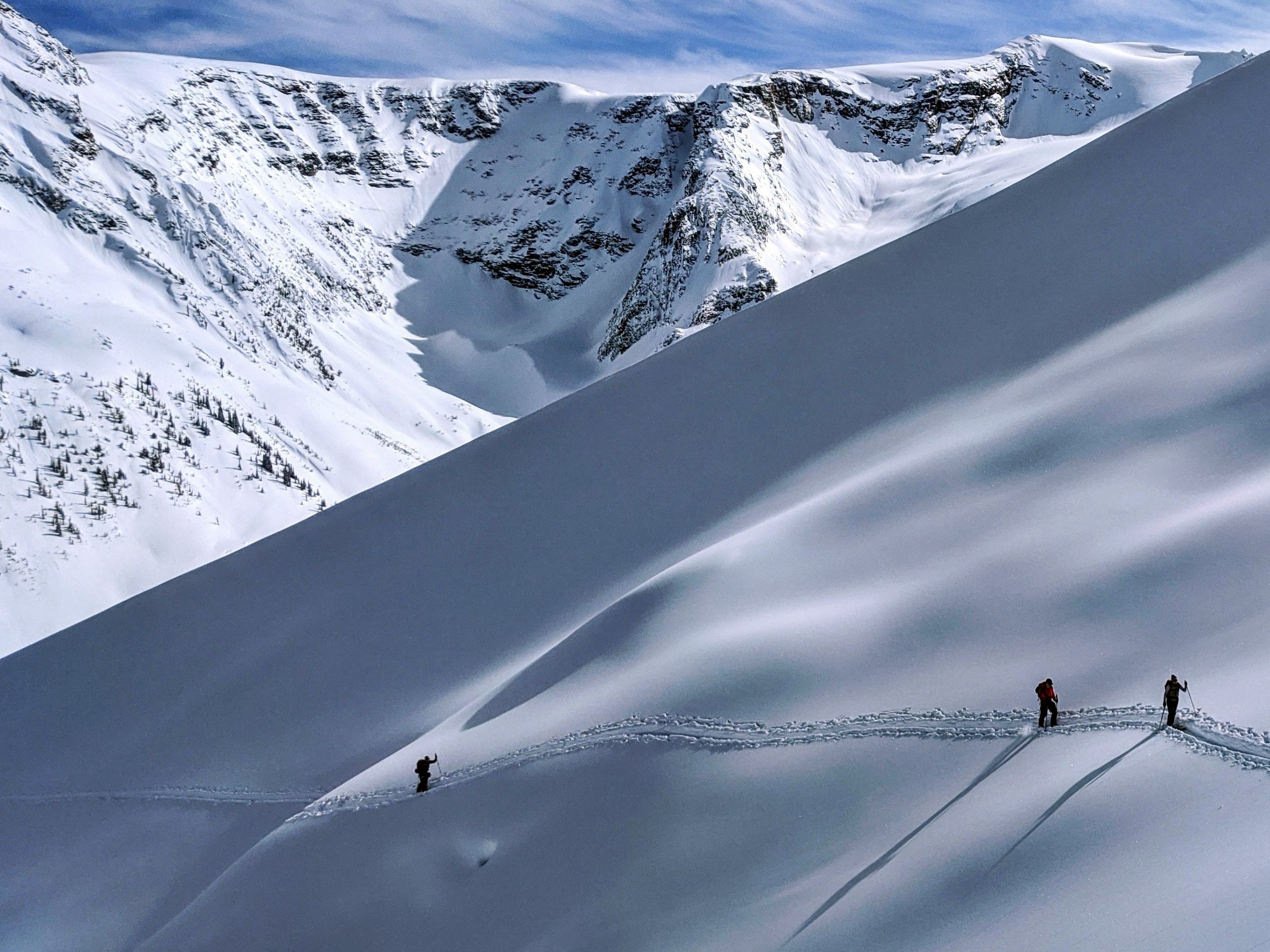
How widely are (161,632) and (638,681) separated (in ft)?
34.9

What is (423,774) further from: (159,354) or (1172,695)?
(159,354)

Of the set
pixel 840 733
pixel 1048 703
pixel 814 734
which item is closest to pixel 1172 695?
pixel 1048 703

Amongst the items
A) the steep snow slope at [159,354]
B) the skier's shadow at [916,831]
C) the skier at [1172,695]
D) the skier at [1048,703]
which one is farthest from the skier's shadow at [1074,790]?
the steep snow slope at [159,354]

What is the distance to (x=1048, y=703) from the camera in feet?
30.6

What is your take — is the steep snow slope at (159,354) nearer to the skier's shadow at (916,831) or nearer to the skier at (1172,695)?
the skier's shadow at (916,831)

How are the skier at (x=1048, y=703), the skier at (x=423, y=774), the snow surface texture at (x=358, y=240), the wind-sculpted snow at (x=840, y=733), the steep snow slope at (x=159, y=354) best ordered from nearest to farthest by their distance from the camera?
the wind-sculpted snow at (x=840, y=733) < the skier at (x=1048, y=703) < the skier at (x=423, y=774) < the steep snow slope at (x=159, y=354) < the snow surface texture at (x=358, y=240)

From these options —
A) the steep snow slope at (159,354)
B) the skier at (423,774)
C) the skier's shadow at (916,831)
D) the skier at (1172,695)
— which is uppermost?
the steep snow slope at (159,354)

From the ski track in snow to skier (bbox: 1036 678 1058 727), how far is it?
8cm

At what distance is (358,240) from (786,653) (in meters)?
96.9

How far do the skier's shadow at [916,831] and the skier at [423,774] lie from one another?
5.30 meters

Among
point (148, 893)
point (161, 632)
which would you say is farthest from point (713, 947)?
point (161, 632)

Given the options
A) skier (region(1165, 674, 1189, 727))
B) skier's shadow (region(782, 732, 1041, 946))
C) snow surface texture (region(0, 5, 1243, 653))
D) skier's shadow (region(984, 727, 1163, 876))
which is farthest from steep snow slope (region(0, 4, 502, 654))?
skier (region(1165, 674, 1189, 727))

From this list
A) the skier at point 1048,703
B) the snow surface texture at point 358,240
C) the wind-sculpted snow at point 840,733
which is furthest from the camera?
the snow surface texture at point 358,240

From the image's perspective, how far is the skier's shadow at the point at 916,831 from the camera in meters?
8.55
